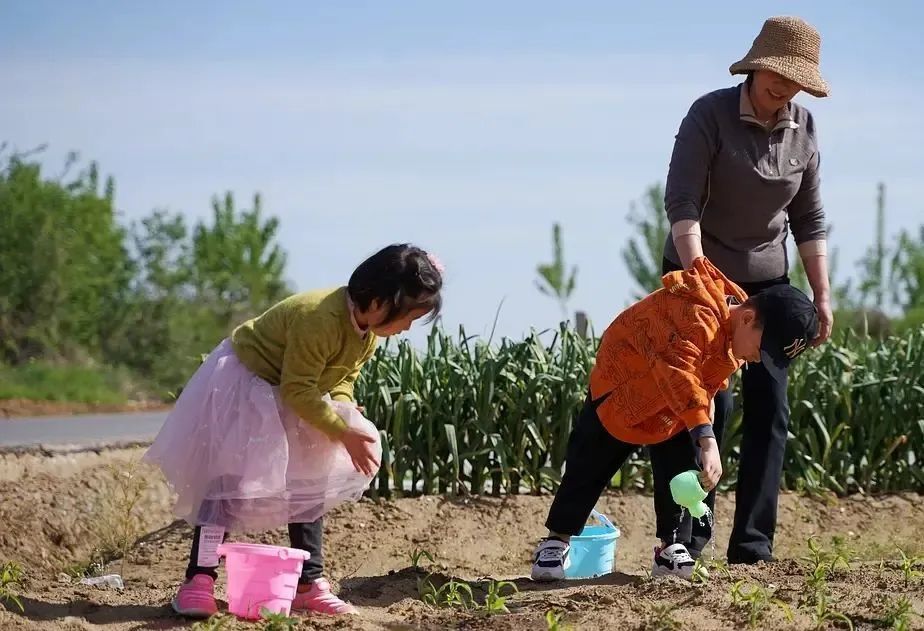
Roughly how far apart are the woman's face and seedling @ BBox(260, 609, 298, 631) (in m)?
2.34

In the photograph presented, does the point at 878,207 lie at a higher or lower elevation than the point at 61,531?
higher

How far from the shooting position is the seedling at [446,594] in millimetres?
3955

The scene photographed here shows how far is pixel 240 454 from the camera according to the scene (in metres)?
3.80

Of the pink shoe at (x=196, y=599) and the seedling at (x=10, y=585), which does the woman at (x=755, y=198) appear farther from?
the seedling at (x=10, y=585)

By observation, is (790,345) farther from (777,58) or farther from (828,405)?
(828,405)

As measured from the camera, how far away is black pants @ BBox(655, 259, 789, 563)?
4.60m

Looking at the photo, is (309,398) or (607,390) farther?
(607,390)

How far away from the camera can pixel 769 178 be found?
14.7 ft

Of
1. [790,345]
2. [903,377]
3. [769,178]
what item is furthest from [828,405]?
[790,345]

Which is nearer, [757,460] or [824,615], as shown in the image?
[824,615]

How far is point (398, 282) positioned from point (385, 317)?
110 mm

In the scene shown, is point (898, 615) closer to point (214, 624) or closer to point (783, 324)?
point (783, 324)

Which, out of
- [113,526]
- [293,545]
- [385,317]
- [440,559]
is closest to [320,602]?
[293,545]

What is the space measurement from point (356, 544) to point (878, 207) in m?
21.7
